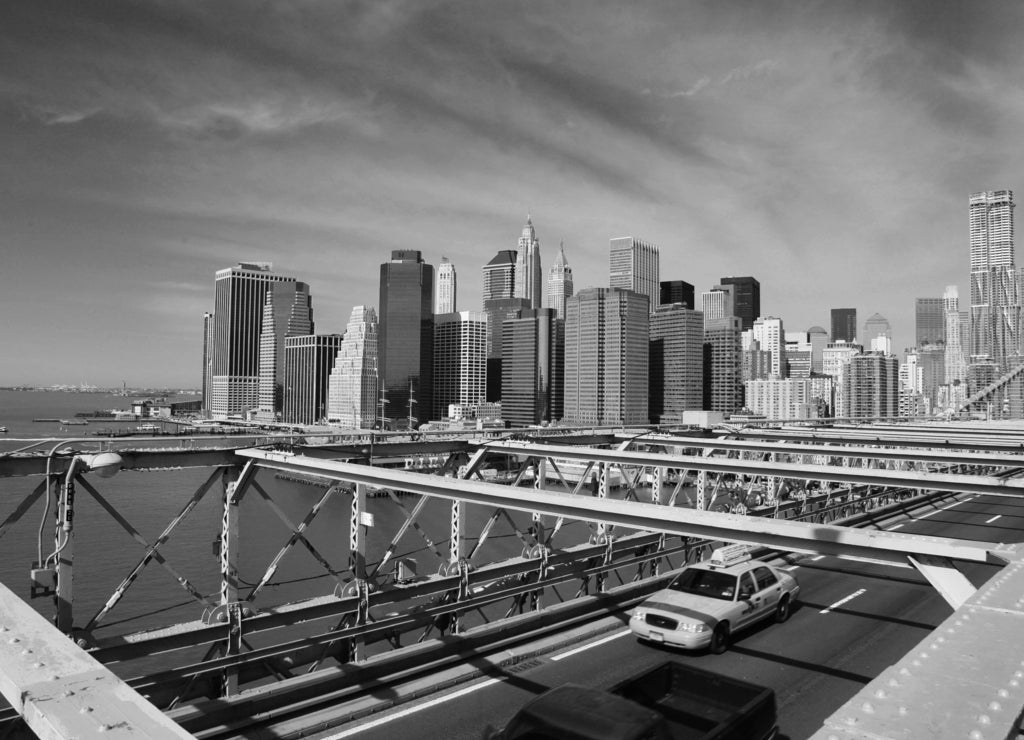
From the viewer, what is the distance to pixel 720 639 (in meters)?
13.6

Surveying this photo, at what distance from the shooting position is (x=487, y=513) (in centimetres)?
7912

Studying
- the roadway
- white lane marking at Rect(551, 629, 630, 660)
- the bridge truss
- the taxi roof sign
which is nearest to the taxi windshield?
the taxi roof sign

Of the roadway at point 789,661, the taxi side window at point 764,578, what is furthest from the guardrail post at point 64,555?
the taxi side window at point 764,578

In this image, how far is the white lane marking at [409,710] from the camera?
9.33 metres

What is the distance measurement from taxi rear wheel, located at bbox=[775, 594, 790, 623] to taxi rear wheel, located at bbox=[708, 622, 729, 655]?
7.97ft

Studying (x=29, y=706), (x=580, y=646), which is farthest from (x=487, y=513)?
(x=29, y=706)

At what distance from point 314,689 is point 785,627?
10221mm

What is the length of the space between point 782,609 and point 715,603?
2.57 m

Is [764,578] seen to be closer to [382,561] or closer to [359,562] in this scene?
[382,561]

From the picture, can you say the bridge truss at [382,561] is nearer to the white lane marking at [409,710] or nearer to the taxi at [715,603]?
the white lane marking at [409,710]

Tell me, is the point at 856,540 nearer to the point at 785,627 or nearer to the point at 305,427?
the point at 785,627

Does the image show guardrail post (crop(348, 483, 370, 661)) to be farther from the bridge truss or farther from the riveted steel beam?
the riveted steel beam

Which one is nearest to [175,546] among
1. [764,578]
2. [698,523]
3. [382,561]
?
[382,561]

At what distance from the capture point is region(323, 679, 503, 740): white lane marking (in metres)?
9.33
